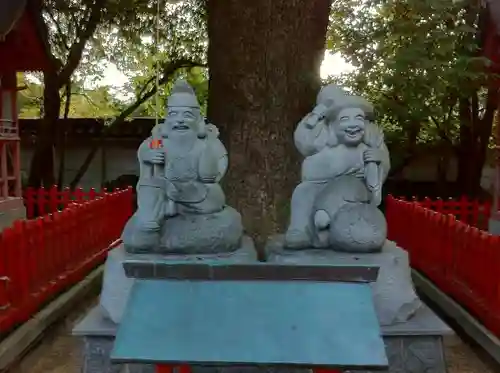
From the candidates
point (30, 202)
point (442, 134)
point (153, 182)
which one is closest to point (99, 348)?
point (153, 182)

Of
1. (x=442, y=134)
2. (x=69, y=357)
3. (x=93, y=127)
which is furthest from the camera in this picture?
(x=93, y=127)

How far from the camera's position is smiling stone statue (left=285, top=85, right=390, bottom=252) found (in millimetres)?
3742

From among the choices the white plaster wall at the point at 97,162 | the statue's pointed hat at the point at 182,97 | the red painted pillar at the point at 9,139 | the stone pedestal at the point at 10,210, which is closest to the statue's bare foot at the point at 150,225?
the statue's pointed hat at the point at 182,97

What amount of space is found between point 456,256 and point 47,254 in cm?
379

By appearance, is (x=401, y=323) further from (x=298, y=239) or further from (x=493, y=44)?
(x=493, y=44)

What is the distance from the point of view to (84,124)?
14.8 m

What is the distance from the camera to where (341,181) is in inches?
151

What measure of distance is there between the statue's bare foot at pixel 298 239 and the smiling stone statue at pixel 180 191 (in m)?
0.39

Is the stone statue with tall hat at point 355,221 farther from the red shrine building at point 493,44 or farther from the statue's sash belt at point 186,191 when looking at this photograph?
the red shrine building at point 493,44

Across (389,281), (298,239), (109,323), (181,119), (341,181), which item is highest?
(181,119)

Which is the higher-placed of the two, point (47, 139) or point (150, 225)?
point (47, 139)

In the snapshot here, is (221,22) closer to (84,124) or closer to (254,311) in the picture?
(254,311)

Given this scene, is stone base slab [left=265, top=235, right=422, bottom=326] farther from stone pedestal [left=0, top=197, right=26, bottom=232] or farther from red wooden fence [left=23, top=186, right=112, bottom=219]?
stone pedestal [left=0, top=197, right=26, bottom=232]

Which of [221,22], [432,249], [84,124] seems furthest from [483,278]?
[84,124]
